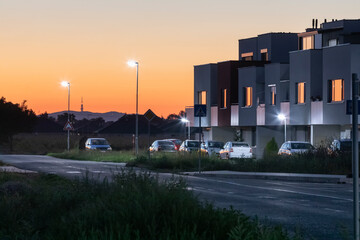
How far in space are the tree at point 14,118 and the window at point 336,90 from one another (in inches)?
1786

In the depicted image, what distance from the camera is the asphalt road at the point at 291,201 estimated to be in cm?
1492

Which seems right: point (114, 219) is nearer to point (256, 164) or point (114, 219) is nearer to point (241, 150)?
point (256, 164)

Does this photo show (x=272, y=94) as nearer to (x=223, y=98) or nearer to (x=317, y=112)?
(x=317, y=112)

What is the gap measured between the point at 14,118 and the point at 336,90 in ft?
155

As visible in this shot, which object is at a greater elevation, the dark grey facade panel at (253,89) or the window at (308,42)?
the window at (308,42)

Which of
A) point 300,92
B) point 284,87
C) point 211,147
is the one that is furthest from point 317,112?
Answer: point 211,147

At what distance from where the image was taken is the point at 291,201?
20.5 metres

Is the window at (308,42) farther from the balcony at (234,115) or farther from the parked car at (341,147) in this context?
the parked car at (341,147)

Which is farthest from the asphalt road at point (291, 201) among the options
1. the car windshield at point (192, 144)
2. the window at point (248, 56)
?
the window at point (248, 56)

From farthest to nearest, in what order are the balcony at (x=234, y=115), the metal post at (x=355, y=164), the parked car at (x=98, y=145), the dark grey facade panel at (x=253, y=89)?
the balcony at (x=234, y=115), the dark grey facade panel at (x=253, y=89), the parked car at (x=98, y=145), the metal post at (x=355, y=164)

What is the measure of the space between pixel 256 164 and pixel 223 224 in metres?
26.8

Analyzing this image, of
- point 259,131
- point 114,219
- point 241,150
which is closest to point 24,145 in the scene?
point 259,131

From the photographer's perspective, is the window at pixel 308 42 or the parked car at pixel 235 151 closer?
the parked car at pixel 235 151

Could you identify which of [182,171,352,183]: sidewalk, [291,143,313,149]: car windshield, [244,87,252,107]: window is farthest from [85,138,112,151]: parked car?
[182,171,352,183]: sidewalk
